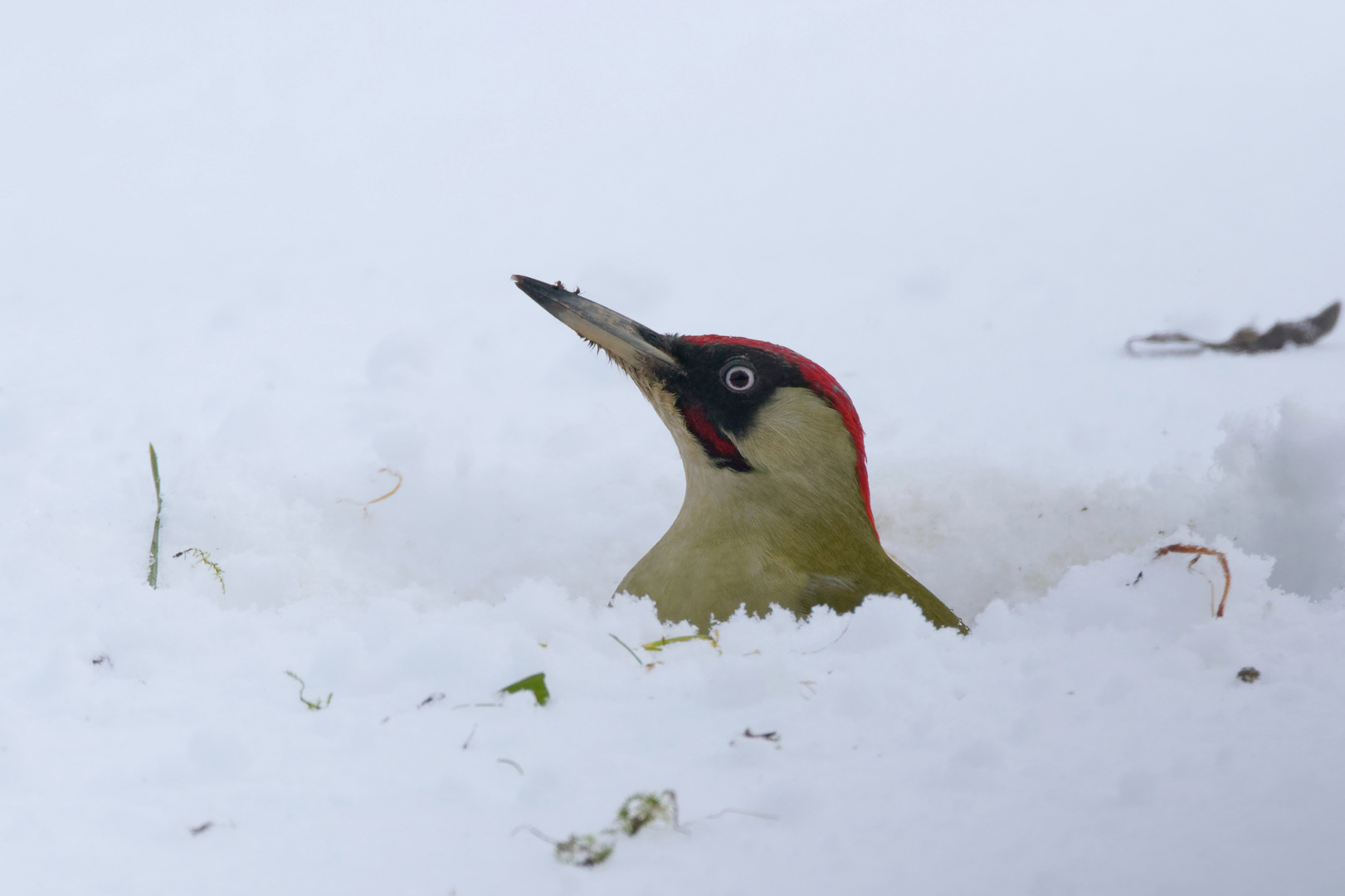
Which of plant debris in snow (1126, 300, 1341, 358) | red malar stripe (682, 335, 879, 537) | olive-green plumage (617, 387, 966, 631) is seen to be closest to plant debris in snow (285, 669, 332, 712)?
olive-green plumage (617, 387, 966, 631)

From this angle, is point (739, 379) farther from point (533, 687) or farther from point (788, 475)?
point (533, 687)

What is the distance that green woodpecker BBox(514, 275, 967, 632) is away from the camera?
8.25 ft

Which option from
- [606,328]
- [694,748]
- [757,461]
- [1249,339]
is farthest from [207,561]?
[1249,339]

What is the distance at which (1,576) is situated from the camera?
2.11m

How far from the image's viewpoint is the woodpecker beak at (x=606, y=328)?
8.63ft

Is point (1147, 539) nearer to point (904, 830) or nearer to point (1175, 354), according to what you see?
point (1175, 354)

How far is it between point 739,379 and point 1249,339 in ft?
8.83

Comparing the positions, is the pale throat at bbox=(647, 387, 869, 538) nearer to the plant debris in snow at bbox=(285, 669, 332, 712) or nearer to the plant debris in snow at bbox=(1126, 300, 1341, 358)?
the plant debris in snow at bbox=(285, 669, 332, 712)

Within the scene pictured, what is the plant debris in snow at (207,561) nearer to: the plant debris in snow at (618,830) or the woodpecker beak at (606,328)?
the woodpecker beak at (606,328)

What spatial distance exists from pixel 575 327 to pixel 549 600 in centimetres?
92

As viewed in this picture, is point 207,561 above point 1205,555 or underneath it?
underneath

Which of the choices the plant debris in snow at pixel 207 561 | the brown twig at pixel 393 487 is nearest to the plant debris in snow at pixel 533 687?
the plant debris in snow at pixel 207 561

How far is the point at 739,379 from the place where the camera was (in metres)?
2.56

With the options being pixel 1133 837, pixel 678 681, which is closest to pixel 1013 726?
pixel 1133 837
